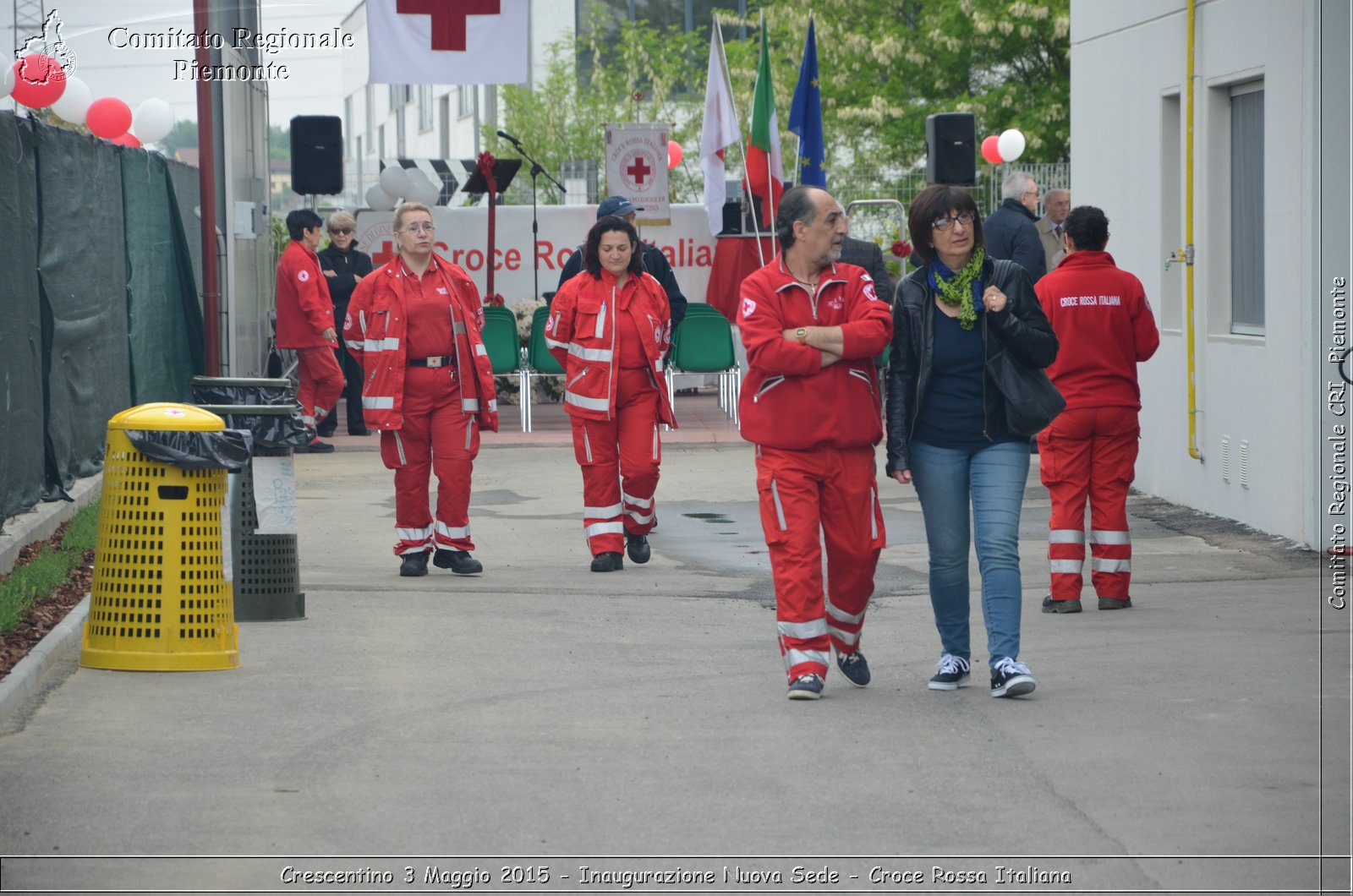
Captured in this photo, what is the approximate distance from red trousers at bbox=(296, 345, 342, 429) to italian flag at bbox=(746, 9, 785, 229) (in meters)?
4.50

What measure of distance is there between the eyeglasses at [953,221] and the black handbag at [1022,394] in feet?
1.18

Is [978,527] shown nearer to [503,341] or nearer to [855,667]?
[855,667]

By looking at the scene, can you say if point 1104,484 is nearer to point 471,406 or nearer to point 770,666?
point 770,666

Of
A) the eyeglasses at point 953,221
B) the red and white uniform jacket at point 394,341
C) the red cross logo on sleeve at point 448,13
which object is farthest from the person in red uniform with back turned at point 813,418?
the red cross logo on sleeve at point 448,13

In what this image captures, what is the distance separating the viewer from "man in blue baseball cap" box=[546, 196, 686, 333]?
37.8 ft

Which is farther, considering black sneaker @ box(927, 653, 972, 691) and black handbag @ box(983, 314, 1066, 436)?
black sneaker @ box(927, 653, 972, 691)

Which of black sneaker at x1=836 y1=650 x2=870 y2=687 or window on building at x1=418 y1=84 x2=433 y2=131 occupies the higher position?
window on building at x1=418 y1=84 x2=433 y2=131

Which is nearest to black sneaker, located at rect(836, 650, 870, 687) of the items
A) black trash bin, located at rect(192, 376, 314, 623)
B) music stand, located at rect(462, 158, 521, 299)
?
black trash bin, located at rect(192, 376, 314, 623)

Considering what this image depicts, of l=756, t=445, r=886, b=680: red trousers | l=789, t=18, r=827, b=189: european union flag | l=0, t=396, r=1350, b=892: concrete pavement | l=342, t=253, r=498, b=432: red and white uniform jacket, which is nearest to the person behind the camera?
l=0, t=396, r=1350, b=892: concrete pavement

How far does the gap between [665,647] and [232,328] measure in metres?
5.17

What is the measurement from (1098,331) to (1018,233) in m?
5.32

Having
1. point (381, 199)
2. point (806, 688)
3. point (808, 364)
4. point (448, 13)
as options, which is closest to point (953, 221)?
point (808, 364)

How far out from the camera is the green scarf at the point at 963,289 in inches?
287

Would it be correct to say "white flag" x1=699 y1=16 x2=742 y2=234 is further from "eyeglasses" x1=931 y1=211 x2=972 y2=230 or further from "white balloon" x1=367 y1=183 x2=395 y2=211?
"eyeglasses" x1=931 y1=211 x2=972 y2=230
